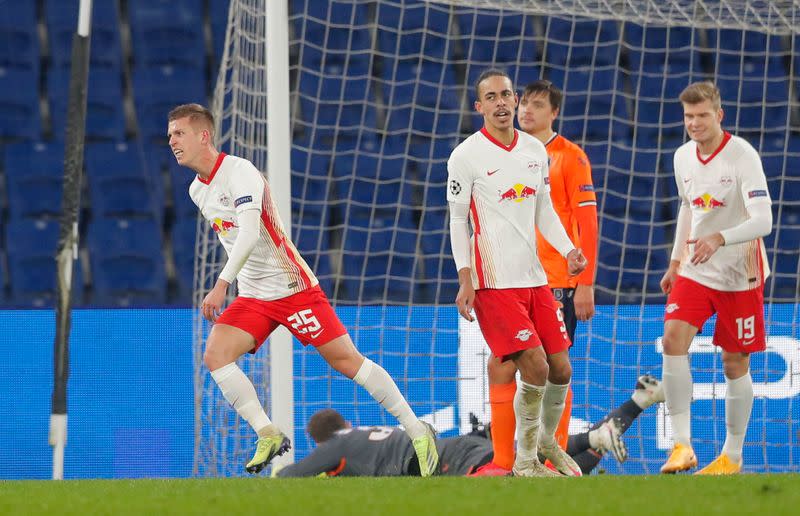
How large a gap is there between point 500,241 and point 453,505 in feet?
5.24

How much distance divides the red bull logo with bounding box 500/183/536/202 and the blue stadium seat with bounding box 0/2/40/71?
6569 mm

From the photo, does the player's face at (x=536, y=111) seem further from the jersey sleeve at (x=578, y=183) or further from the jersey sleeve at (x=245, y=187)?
the jersey sleeve at (x=245, y=187)

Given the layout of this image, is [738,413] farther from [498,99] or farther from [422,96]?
[422,96]

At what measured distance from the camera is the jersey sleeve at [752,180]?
16.7ft

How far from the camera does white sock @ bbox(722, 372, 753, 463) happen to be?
5.38 metres

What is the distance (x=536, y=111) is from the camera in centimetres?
536

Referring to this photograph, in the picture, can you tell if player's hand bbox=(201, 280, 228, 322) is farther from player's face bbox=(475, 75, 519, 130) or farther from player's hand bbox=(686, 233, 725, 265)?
player's hand bbox=(686, 233, 725, 265)

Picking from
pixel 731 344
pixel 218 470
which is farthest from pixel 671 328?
pixel 218 470

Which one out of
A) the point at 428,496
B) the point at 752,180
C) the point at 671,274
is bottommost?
the point at 428,496

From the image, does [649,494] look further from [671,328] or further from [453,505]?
[671,328]

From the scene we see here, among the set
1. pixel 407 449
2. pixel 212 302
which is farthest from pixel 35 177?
pixel 212 302

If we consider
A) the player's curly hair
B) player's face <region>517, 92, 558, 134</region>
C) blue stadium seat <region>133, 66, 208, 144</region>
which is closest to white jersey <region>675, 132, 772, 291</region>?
player's face <region>517, 92, 558, 134</region>

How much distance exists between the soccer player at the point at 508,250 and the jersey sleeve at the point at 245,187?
77cm

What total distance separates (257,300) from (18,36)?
628 cm
